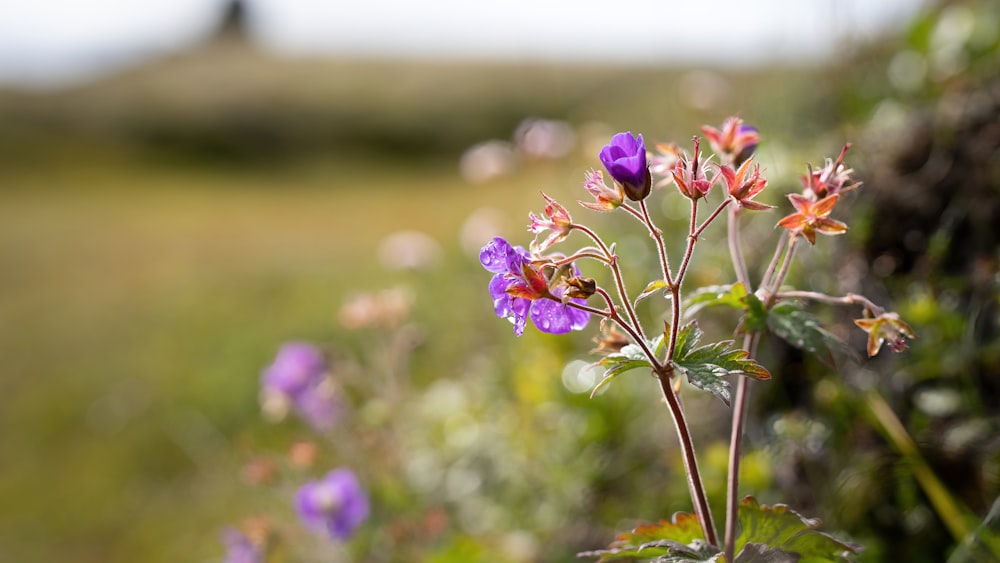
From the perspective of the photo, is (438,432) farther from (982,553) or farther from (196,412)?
(196,412)

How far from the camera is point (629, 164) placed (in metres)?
0.84

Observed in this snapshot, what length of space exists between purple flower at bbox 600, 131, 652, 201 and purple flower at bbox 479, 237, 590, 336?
106mm

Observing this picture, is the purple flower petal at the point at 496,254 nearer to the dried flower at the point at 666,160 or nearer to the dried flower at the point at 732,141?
the dried flower at the point at 666,160

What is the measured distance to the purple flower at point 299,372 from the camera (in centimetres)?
204

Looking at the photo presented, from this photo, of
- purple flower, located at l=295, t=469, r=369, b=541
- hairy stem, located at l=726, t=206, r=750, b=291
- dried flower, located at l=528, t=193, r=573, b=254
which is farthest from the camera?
purple flower, located at l=295, t=469, r=369, b=541

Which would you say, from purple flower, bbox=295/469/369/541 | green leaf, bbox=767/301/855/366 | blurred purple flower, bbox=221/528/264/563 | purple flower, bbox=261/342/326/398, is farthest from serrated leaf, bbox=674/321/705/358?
purple flower, bbox=261/342/326/398

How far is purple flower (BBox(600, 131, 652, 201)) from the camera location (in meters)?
0.84

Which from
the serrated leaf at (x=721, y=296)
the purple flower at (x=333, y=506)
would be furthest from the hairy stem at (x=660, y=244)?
the purple flower at (x=333, y=506)

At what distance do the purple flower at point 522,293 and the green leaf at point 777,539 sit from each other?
288 mm

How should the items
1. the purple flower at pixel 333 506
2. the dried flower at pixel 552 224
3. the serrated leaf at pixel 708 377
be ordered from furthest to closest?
the purple flower at pixel 333 506, the dried flower at pixel 552 224, the serrated leaf at pixel 708 377

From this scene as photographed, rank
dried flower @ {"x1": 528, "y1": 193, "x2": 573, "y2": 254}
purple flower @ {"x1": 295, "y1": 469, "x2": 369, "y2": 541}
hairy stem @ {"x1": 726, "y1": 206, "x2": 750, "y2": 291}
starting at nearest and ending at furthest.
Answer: dried flower @ {"x1": 528, "y1": 193, "x2": 573, "y2": 254}, hairy stem @ {"x1": 726, "y1": 206, "x2": 750, "y2": 291}, purple flower @ {"x1": 295, "y1": 469, "x2": 369, "y2": 541}

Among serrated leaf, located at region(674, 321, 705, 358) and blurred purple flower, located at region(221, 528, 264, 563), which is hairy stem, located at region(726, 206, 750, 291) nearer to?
serrated leaf, located at region(674, 321, 705, 358)

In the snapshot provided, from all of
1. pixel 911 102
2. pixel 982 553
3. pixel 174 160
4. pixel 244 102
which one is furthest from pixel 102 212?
pixel 982 553

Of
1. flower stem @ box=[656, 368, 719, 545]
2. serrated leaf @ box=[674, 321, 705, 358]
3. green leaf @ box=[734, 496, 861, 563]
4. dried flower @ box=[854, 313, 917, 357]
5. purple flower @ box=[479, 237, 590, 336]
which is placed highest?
purple flower @ box=[479, 237, 590, 336]
